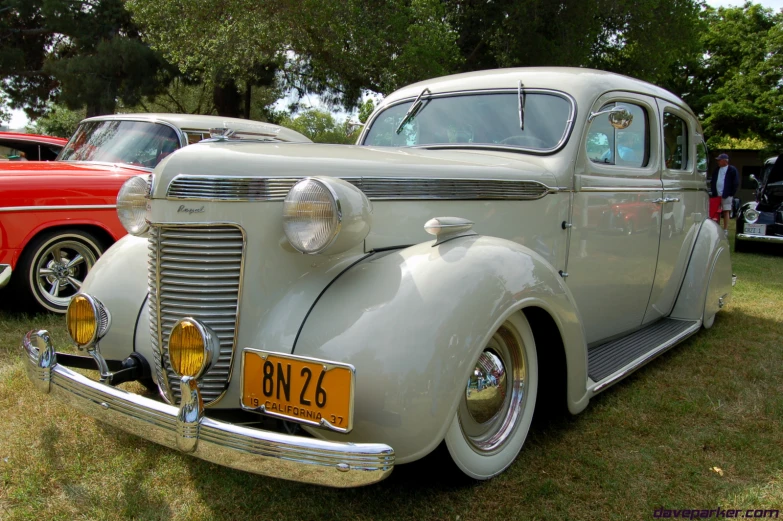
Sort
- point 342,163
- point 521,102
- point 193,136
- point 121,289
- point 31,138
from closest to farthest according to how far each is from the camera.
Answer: point 342,163, point 121,289, point 521,102, point 193,136, point 31,138

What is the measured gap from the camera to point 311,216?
1.98 meters

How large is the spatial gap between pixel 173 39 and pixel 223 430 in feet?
41.3

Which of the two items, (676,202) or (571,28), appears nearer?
(676,202)

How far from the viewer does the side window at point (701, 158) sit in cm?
443

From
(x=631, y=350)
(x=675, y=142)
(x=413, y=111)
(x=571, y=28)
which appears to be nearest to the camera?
(x=631, y=350)

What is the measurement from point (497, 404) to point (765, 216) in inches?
383

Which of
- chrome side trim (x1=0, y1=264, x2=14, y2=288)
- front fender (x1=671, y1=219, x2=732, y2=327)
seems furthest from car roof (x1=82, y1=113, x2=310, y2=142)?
front fender (x1=671, y1=219, x2=732, y2=327)

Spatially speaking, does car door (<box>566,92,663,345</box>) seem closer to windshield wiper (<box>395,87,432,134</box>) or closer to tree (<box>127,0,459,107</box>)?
windshield wiper (<box>395,87,432,134</box>)

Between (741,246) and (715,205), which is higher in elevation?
(715,205)

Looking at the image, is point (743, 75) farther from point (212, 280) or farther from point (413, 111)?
point (212, 280)

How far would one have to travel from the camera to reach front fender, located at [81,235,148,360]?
8.42 ft

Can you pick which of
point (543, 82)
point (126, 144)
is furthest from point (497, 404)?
point (126, 144)

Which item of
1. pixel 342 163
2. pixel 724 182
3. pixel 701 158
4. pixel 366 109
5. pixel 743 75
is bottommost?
pixel 342 163

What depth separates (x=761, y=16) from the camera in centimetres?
2492
